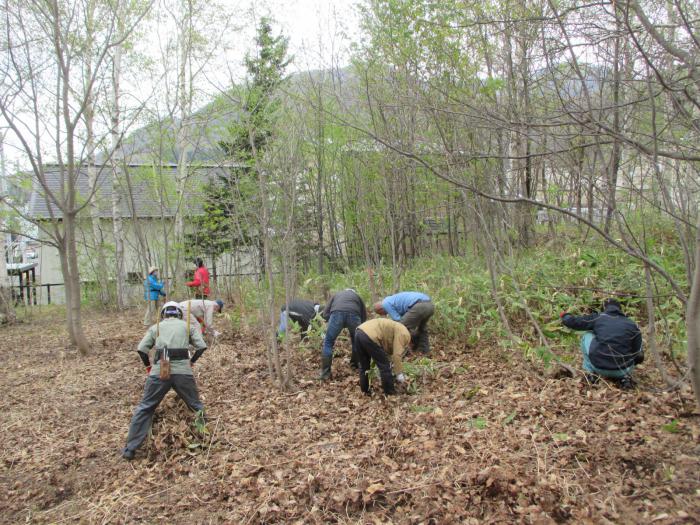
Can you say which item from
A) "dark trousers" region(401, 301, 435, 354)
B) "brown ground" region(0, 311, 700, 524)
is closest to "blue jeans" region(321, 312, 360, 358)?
"brown ground" region(0, 311, 700, 524)

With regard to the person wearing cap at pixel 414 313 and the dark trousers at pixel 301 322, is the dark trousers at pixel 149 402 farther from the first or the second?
the dark trousers at pixel 301 322

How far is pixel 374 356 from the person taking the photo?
5.85 m

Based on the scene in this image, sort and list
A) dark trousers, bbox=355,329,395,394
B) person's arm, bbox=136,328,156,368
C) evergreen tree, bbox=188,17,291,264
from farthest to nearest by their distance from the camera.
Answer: evergreen tree, bbox=188,17,291,264, dark trousers, bbox=355,329,395,394, person's arm, bbox=136,328,156,368

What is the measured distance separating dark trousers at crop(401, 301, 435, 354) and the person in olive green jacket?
1139 mm

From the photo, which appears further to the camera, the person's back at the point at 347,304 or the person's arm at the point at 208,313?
the person's arm at the point at 208,313

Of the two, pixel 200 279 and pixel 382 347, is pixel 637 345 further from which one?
pixel 200 279

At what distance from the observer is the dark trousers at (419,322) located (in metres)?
7.15

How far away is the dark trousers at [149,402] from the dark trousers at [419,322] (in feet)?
10.7

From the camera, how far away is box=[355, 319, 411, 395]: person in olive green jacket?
230 inches

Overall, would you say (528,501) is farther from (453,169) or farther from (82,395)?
(82,395)

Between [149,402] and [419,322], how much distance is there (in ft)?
12.6

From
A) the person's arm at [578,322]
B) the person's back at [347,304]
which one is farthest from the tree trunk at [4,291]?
the person's arm at [578,322]

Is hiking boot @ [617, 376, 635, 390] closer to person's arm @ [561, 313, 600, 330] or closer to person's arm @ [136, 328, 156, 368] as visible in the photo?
person's arm @ [561, 313, 600, 330]

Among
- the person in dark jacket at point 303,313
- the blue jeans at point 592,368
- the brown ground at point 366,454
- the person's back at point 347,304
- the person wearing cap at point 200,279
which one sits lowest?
the brown ground at point 366,454
